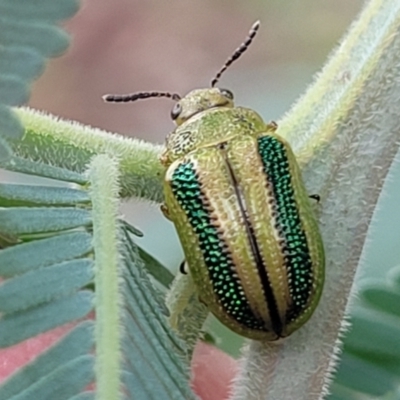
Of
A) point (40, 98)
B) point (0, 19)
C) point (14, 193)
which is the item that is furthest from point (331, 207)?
point (40, 98)

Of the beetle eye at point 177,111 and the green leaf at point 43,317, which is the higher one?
the beetle eye at point 177,111

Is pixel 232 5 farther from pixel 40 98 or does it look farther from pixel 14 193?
pixel 14 193

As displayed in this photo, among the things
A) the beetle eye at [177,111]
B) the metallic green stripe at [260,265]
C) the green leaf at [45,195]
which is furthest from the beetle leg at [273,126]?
the green leaf at [45,195]

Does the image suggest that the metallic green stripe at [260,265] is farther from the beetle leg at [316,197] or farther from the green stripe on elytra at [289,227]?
the beetle leg at [316,197]

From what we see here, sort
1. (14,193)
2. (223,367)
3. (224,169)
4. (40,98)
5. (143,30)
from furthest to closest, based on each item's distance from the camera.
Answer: (143,30)
(40,98)
(223,367)
(224,169)
(14,193)

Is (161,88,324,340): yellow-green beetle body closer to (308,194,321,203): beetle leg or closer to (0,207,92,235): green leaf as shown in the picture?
(308,194,321,203): beetle leg

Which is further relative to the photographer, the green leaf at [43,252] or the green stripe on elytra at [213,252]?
→ the green stripe on elytra at [213,252]

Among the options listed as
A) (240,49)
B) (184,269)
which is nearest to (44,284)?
(184,269)

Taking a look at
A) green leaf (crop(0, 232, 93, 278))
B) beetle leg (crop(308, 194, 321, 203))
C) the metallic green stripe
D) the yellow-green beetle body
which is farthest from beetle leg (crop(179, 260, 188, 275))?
green leaf (crop(0, 232, 93, 278))
